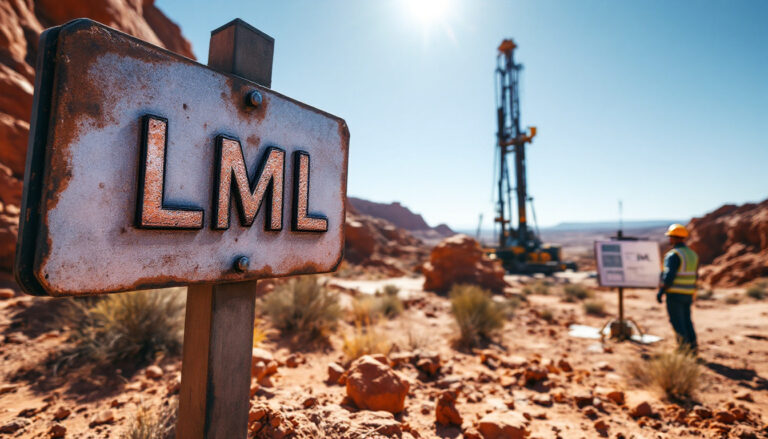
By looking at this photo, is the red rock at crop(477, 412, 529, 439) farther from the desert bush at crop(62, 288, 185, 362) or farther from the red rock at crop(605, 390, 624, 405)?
the desert bush at crop(62, 288, 185, 362)

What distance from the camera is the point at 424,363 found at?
11.7 ft

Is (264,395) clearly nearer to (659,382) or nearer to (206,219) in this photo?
(206,219)

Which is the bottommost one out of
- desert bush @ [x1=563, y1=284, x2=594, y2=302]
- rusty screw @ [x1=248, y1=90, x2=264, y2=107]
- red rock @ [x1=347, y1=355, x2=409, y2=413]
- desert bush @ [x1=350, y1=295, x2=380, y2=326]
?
desert bush @ [x1=563, y1=284, x2=594, y2=302]

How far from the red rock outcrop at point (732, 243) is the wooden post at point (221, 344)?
21911 mm

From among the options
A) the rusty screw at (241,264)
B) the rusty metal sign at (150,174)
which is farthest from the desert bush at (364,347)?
the rusty screw at (241,264)

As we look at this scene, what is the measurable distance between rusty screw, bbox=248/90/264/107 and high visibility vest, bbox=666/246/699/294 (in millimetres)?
5754

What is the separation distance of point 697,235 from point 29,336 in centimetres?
3172

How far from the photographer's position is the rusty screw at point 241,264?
1186 millimetres

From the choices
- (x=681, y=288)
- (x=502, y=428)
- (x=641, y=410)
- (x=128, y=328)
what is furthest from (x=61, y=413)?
(x=681, y=288)

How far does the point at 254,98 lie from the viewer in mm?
1233

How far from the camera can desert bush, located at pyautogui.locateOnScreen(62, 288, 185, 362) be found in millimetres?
3225

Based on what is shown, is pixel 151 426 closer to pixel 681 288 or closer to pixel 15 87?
pixel 681 288

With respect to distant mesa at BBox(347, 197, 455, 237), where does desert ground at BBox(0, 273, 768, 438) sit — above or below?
below

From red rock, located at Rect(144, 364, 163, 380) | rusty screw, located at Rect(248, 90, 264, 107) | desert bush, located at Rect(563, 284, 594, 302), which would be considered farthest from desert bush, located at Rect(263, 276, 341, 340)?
desert bush, located at Rect(563, 284, 594, 302)
